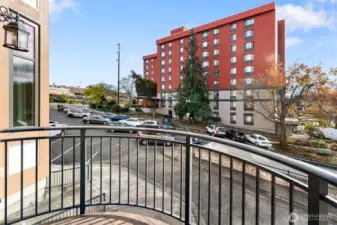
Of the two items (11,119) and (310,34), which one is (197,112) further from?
(11,119)

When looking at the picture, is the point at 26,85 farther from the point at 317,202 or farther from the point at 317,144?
the point at 317,144

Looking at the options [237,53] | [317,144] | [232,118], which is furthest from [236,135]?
[237,53]

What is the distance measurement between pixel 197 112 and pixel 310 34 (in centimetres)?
1415

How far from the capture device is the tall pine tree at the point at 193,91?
2561 centimetres

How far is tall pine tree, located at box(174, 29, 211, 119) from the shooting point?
1008 inches

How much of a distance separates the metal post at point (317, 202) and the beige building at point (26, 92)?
4.12m

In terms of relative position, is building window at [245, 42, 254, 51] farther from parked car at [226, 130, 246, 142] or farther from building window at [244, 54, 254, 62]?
parked car at [226, 130, 246, 142]

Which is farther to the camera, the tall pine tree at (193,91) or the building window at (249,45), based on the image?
the tall pine tree at (193,91)

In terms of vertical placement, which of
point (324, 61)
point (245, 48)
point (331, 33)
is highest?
point (245, 48)

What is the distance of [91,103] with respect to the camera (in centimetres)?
3719

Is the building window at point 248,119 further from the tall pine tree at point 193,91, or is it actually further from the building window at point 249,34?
the building window at point 249,34

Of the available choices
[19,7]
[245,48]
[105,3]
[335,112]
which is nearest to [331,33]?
[335,112]

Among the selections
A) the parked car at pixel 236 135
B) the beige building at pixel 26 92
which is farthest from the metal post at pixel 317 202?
the parked car at pixel 236 135

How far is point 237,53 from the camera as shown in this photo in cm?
2541
